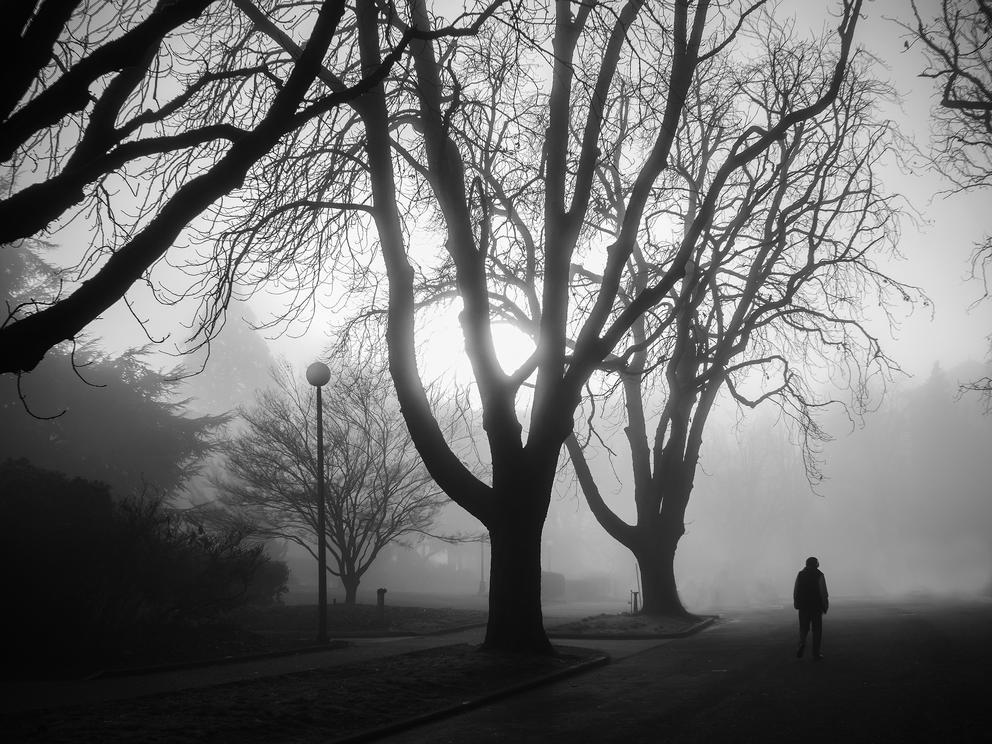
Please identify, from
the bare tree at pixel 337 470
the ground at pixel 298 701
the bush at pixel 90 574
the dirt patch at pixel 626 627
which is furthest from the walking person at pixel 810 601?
the bare tree at pixel 337 470

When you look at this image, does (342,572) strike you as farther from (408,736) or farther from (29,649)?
(408,736)

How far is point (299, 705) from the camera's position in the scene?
8.03m

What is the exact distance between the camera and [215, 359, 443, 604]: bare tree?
972 inches

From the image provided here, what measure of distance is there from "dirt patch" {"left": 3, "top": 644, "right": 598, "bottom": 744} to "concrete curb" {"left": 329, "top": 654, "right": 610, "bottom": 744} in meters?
0.07

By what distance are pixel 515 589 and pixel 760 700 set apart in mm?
4292

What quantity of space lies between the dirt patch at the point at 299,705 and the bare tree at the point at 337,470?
13.7 m

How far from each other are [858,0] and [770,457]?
5642cm

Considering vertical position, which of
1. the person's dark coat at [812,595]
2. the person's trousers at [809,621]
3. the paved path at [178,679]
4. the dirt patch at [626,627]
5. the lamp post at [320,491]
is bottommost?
the paved path at [178,679]

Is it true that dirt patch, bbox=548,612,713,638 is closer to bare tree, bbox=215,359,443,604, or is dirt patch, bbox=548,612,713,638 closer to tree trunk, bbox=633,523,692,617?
tree trunk, bbox=633,523,692,617

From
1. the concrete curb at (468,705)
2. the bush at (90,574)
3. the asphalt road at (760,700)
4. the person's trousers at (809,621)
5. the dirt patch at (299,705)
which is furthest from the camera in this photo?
the person's trousers at (809,621)

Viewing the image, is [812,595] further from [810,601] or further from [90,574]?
[90,574]

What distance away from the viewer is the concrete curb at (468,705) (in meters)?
7.35

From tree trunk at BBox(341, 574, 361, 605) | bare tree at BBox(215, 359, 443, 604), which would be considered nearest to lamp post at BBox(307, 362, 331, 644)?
bare tree at BBox(215, 359, 443, 604)

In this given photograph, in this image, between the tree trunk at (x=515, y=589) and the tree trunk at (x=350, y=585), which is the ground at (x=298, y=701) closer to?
the tree trunk at (x=515, y=589)
